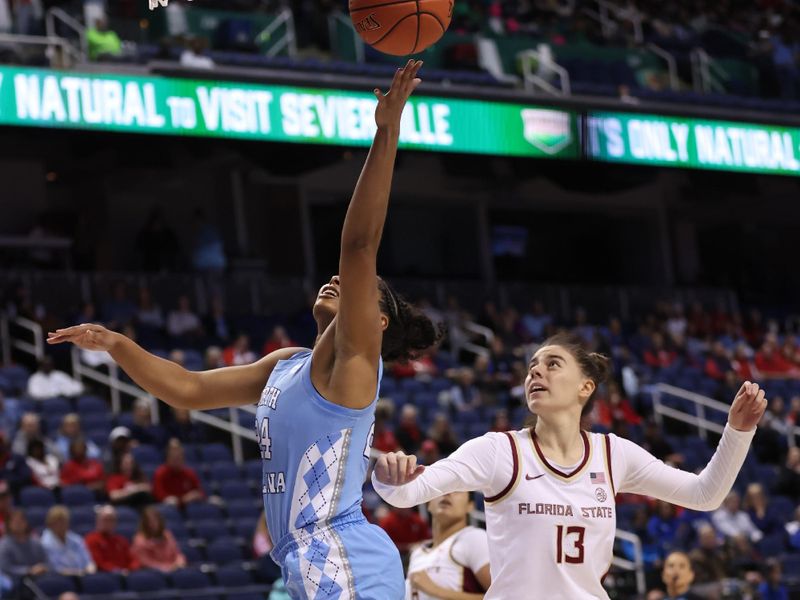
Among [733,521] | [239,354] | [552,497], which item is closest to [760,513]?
[733,521]

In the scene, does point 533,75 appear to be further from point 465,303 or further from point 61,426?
point 61,426

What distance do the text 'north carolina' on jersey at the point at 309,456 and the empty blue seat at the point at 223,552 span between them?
871 cm

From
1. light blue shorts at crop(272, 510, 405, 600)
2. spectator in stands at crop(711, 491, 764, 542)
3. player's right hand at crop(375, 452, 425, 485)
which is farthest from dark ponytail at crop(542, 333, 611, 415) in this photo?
spectator in stands at crop(711, 491, 764, 542)

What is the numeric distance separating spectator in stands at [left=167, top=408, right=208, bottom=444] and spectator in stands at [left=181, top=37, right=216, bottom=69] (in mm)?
4765

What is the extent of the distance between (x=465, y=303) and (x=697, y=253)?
689 centimetres

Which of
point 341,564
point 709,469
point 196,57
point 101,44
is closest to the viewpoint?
point 341,564

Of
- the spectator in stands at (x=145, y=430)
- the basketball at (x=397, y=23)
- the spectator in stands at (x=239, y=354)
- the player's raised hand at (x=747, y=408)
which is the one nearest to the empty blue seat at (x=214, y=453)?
the spectator in stands at (x=145, y=430)

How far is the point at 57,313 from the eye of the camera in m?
18.0

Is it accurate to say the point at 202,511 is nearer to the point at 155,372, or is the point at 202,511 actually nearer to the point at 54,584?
the point at 54,584

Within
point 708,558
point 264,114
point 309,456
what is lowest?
point 708,558

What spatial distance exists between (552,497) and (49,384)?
35.8 feet

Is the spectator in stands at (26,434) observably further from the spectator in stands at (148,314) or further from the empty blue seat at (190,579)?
the spectator in stands at (148,314)

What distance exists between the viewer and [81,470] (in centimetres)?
1323

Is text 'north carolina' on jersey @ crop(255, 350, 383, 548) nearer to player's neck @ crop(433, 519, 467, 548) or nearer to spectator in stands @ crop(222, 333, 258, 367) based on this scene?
player's neck @ crop(433, 519, 467, 548)
